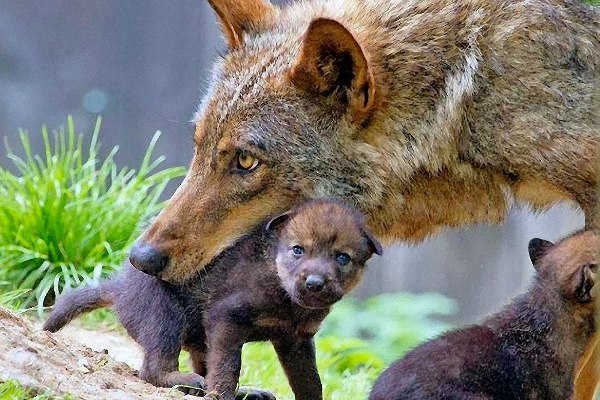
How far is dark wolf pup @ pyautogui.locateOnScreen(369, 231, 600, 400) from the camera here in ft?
15.0

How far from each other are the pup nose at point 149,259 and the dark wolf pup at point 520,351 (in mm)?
1198

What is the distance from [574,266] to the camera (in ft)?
15.7

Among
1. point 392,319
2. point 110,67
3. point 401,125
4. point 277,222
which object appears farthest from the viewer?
point 110,67

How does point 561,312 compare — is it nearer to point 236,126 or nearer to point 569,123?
point 569,123

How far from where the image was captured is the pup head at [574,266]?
15.4 feet

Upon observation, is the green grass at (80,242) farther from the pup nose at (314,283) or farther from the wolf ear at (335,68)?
the pup nose at (314,283)

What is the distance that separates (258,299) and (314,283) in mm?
423

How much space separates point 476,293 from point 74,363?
20.1ft

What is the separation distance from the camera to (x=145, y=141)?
40.1 ft

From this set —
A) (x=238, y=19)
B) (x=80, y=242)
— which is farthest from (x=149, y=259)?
(x=80, y=242)

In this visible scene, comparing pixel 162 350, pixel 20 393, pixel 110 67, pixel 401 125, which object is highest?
pixel 110 67

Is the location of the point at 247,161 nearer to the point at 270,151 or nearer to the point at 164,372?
the point at 270,151

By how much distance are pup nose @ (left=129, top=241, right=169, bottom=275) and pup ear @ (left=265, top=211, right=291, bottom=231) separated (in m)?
0.54

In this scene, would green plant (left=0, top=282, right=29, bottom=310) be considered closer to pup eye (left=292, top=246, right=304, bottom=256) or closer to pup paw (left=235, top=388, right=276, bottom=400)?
pup paw (left=235, top=388, right=276, bottom=400)
